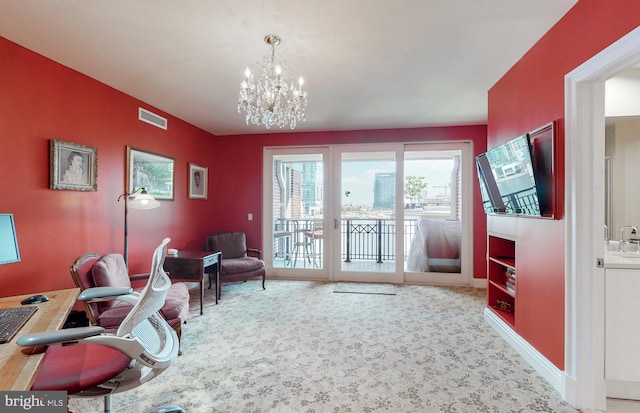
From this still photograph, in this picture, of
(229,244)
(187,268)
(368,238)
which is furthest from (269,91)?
(368,238)

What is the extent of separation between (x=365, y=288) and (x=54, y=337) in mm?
3622

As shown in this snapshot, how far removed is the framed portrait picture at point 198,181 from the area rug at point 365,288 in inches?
106

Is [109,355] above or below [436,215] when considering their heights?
below

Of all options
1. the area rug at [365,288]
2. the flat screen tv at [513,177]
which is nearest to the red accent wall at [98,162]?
the area rug at [365,288]

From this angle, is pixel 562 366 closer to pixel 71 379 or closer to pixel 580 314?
pixel 580 314

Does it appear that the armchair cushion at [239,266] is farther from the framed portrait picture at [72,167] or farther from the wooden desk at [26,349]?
the wooden desk at [26,349]

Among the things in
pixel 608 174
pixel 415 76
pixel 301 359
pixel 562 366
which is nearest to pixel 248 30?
pixel 415 76

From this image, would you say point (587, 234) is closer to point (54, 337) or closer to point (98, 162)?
point (54, 337)

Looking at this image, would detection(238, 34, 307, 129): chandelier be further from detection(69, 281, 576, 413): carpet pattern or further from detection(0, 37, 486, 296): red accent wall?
detection(69, 281, 576, 413): carpet pattern

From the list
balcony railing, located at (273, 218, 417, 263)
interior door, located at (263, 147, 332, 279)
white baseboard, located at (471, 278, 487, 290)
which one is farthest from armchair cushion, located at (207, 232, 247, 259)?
white baseboard, located at (471, 278, 487, 290)

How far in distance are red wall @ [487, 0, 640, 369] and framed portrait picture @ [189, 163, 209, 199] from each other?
4180 millimetres

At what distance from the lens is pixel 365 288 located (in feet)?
13.6

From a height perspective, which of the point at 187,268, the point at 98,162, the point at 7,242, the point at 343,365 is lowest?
the point at 343,365

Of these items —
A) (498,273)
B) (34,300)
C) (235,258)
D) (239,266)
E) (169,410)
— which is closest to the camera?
(169,410)
